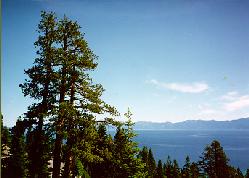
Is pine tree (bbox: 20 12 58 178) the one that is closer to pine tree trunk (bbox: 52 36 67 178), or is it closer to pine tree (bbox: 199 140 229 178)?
pine tree trunk (bbox: 52 36 67 178)

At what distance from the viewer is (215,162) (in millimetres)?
54750

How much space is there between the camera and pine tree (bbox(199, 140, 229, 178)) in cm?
5400

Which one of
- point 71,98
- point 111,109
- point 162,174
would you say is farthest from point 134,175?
point 162,174

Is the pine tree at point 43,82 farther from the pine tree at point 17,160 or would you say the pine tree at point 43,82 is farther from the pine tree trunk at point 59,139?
the pine tree at point 17,160

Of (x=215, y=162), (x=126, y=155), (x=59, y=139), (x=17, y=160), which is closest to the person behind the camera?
(x=59, y=139)

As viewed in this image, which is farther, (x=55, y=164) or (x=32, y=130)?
(x=32, y=130)

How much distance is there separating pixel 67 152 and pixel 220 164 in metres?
47.1

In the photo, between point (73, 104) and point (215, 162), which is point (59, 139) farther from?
point (215, 162)

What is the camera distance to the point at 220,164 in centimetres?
5412

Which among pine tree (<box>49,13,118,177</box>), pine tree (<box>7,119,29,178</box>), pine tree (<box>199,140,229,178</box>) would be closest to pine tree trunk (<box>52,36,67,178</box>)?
pine tree (<box>49,13,118,177</box>)

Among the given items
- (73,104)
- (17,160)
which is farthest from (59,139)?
(17,160)

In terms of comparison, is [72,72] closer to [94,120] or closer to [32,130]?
[94,120]

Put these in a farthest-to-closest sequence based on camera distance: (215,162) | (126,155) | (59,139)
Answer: (215,162)
(126,155)
(59,139)

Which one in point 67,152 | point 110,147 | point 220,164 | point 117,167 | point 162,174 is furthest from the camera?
point 162,174
